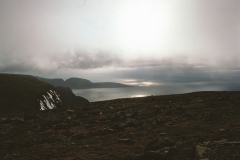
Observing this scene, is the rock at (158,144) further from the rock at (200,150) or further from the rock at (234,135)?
the rock at (234,135)

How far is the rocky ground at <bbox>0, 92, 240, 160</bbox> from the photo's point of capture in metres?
8.46

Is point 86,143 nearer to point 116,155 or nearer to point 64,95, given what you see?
point 116,155

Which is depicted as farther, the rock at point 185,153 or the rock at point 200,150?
the rock at point 185,153

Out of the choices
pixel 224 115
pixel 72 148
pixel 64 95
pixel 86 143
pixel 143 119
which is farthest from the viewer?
pixel 64 95

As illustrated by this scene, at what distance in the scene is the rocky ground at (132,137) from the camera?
27.7 ft

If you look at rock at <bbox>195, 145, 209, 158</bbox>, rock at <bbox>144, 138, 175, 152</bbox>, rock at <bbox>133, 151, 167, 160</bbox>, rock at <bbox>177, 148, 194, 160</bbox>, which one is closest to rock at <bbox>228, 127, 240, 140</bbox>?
rock at <bbox>195, 145, 209, 158</bbox>

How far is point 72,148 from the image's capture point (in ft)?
37.1

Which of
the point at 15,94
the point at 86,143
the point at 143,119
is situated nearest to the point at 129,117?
the point at 143,119

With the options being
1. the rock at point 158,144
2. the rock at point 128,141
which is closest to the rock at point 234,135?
the rock at point 158,144

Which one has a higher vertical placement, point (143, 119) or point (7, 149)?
point (143, 119)

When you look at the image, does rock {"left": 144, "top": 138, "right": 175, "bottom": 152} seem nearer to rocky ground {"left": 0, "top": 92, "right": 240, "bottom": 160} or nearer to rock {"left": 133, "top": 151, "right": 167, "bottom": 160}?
rocky ground {"left": 0, "top": 92, "right": 240, "bottom": 160}

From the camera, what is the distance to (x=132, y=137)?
12.5 metres

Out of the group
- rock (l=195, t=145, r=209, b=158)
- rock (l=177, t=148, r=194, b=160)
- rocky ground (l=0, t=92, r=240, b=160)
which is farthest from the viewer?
rocky ground (l=0, t=92, r=240, b=160)

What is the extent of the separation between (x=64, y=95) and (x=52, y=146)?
407ft
